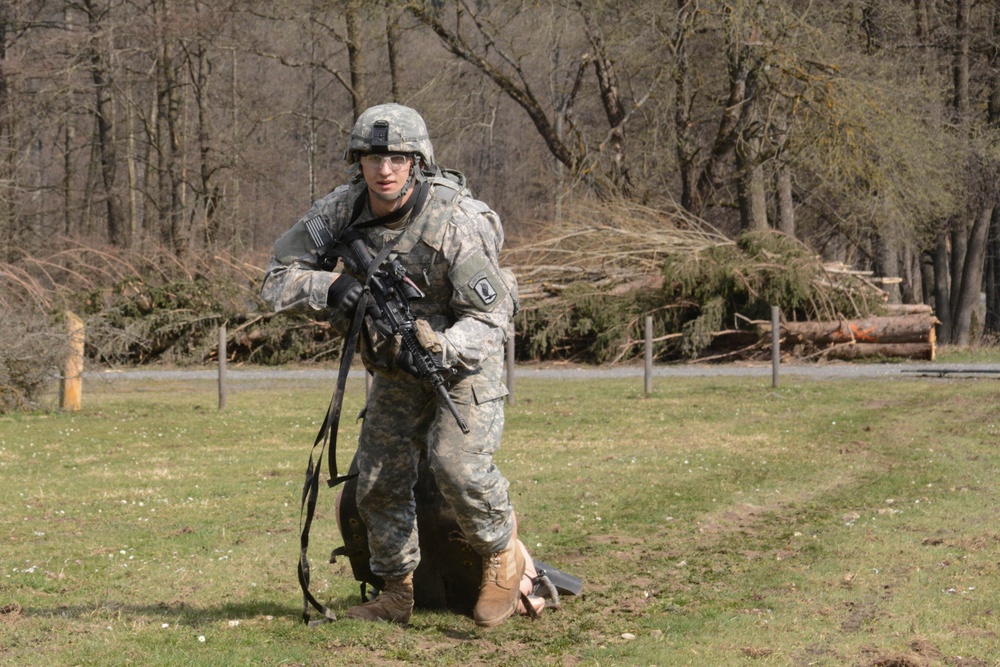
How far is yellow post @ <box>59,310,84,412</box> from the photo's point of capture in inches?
630

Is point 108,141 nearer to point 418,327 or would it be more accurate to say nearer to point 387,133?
point 387,133

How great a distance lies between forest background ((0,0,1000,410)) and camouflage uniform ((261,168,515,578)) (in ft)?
40.9

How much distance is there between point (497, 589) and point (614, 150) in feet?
76.4

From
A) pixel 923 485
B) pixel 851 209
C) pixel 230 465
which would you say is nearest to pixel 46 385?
pixel 230 465

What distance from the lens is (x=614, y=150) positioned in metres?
28.1

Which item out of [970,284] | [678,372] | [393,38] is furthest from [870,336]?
[393,38]

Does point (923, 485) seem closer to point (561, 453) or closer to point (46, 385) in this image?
point (561, 453)

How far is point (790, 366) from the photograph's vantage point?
2189 cm

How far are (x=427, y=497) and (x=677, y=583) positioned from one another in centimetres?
154

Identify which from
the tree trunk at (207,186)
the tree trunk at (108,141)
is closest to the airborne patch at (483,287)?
the tree trunk at (207,186)

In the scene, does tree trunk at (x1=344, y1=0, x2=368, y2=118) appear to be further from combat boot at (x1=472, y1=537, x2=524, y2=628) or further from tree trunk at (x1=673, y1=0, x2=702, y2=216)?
combat boot at (x1=472, y1=537, x2=524, y2=628)

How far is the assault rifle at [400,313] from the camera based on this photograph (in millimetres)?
5066

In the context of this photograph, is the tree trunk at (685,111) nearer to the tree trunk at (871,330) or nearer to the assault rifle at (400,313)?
the tree trunk at (871,330)

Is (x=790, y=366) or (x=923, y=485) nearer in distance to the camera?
(x=923, y=485)
